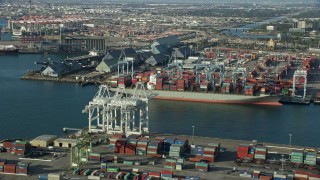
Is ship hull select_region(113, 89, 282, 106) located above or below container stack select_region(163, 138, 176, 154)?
below

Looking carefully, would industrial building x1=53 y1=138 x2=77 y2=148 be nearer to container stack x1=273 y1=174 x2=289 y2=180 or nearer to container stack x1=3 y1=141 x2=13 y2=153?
container stack x1=3 y1=141 x2=13 y2=153

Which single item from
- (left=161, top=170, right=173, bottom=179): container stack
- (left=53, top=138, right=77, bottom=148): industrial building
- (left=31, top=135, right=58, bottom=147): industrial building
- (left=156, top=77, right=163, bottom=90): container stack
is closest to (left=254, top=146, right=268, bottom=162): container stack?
(left=161, top=170, right=173, bottom=179): container stack

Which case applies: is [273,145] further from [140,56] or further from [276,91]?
[140,56]

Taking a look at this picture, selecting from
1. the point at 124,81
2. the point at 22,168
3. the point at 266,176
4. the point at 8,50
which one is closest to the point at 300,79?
the point at 124,81

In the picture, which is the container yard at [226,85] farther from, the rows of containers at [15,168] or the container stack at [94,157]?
the rows of containers at [15,168]

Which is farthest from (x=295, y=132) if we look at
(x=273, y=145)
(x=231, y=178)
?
(x=231, y=178)

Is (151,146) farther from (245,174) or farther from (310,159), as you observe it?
(310,159)
